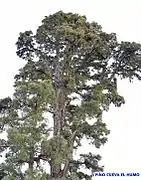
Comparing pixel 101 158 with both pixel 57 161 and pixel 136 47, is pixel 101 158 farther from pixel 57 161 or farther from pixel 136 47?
pixel 136 47

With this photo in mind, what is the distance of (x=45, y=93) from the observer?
90.3 ft

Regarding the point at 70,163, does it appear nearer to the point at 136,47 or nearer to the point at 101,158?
the point at 101,158

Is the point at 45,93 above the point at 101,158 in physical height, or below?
above

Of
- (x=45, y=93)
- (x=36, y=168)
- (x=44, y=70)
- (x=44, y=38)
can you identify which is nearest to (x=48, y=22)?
(x=44, y=38)

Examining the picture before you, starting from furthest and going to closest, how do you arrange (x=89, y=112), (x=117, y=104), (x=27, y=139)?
(x=117, y=104) < (x=89, y=112) < (x=27, y=139)

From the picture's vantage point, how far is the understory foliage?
88.9 ft

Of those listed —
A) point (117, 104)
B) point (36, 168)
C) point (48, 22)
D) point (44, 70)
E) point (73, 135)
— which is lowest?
point (36, 168)

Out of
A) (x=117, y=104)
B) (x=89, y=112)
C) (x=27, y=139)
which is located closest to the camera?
(x=27, y=139)

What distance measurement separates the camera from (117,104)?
30531 mm

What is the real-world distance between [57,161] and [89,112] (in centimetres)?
336

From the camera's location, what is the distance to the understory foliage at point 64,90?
27109 millimetres

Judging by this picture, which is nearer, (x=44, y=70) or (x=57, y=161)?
(x=57, y=161)

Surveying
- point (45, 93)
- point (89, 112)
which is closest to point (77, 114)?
point (89, 112)

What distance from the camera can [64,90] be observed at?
29.9 m
